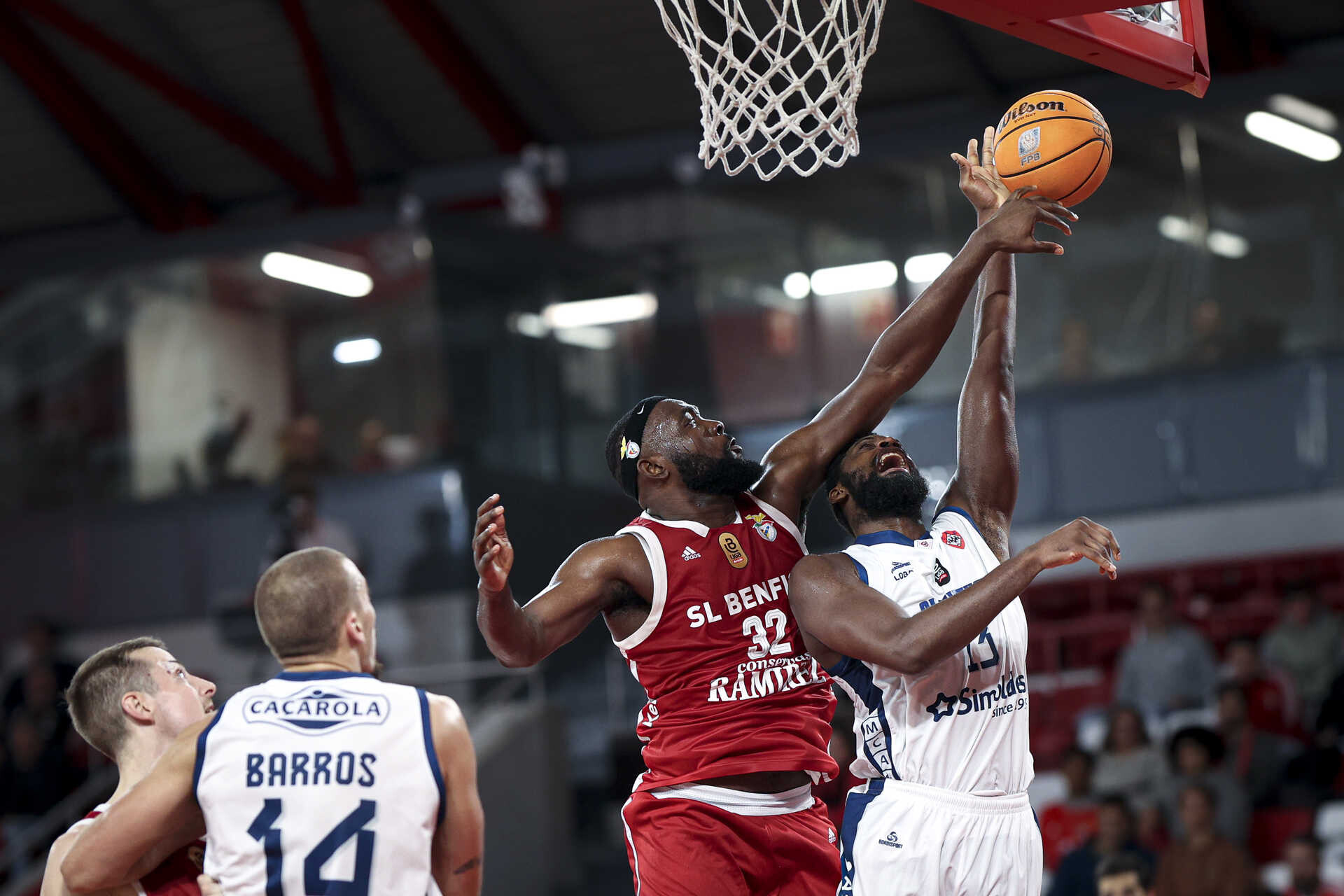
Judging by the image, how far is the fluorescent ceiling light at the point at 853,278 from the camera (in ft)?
52.2

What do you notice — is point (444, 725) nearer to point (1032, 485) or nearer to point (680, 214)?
point (1032, 485)

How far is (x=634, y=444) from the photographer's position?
196 inches

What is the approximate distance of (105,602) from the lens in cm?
1667

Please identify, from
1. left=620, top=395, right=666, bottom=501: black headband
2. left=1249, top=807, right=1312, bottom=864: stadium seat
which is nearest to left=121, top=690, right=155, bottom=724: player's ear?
left=620, top=395, right=666, bottom=501: black headband

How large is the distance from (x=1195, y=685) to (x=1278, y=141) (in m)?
6.07

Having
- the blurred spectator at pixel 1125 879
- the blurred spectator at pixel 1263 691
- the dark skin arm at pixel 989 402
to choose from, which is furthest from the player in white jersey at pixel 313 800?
the blurred spectator at pixel 1263 691

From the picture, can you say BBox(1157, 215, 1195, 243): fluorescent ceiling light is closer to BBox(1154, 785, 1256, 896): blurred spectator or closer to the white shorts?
BBox(1154, 785, 1256, 896): blurred spectator

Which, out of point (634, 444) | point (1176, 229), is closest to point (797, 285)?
point (1176, 229)

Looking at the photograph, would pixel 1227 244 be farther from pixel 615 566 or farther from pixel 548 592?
pixel 548 592

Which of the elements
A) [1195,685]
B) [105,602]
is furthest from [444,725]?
[105,602]

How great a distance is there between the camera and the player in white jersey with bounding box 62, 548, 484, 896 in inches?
140

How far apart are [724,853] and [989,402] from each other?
166 cm

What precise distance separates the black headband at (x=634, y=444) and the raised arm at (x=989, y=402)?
1016mm

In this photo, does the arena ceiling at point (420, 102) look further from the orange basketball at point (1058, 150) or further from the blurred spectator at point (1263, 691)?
the orange basketball at point (1058, 150)
